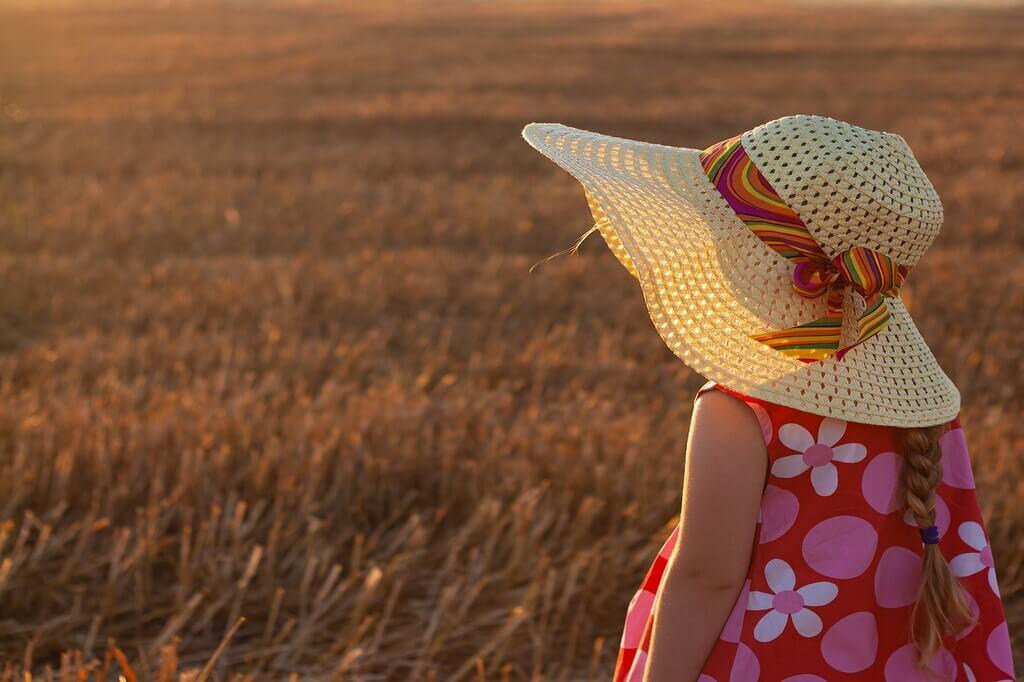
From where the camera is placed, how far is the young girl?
1213 millimetres

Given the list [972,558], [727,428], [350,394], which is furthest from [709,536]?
[350,394]

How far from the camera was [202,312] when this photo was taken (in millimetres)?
5020

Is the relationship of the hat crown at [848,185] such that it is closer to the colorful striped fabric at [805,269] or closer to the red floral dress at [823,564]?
the colorful striped fabric at [805,269]

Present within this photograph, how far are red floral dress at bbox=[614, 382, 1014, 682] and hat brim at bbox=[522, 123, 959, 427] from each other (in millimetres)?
37

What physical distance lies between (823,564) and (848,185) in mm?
439

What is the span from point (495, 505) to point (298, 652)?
2.09ft

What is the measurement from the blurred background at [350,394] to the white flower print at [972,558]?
1014 millimetres

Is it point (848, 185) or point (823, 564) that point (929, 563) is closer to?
point (823, 564)

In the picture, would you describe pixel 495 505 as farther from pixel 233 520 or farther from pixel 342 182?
pixel 342 182

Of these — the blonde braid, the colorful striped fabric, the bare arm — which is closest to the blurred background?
the bare arm

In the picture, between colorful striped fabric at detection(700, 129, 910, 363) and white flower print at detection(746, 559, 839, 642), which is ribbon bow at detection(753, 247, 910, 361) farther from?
white flower print at detection(746, 559, 839, 642)

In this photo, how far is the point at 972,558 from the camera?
4.38 ft

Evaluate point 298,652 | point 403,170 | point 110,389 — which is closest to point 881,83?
point 403,170

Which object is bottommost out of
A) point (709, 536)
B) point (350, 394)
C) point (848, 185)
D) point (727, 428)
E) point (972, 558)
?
point (350, 394)
